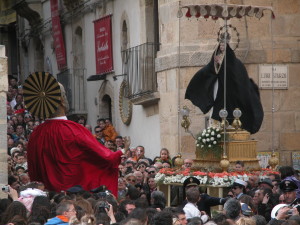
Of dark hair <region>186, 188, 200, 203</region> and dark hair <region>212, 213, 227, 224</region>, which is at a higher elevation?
dark hair <region>186, 188, 200, 203</region>

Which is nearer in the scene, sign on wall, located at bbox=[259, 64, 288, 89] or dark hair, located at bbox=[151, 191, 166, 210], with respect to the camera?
dark hair, located at bbox=[151, 191, 166, 210]

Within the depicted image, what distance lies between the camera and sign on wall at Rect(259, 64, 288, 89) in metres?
24.8

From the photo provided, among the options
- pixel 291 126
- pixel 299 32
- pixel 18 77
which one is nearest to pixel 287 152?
pixel 291 126

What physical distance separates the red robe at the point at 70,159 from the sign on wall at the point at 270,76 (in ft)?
18.6

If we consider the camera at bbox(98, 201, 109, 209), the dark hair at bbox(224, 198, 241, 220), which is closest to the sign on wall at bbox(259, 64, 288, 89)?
the dark hair at bbox(224, 198, 241, 220)

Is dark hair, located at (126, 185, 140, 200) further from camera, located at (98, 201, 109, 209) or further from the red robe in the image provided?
camera, located at (98, 201, 109, 209)

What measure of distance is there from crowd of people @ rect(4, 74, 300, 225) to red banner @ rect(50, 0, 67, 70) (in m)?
12.2

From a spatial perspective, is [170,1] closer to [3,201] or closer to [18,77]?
[3,201]

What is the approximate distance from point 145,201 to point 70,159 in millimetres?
4343

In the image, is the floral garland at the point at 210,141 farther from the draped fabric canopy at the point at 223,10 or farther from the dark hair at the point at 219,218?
the dark hair at the point at 219,218

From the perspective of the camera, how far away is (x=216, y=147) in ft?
67.4

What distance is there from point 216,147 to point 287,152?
4.55m

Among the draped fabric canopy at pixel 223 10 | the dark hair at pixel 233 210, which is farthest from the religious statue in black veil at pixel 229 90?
the dark hair at pixel 233 210

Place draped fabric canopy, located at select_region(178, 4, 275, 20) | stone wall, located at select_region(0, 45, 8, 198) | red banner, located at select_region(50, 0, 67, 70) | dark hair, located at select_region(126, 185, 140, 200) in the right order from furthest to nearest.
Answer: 1. red banner, located at select_region(50, 0, 67, 70)
2. draped fabric canopy, located at select_region(178, 4, 275, 20)
3. stone wall, located at select_region(0, 45, 8, 198)
4. dark hair, located at select_region(126, 185, 140, 200)
